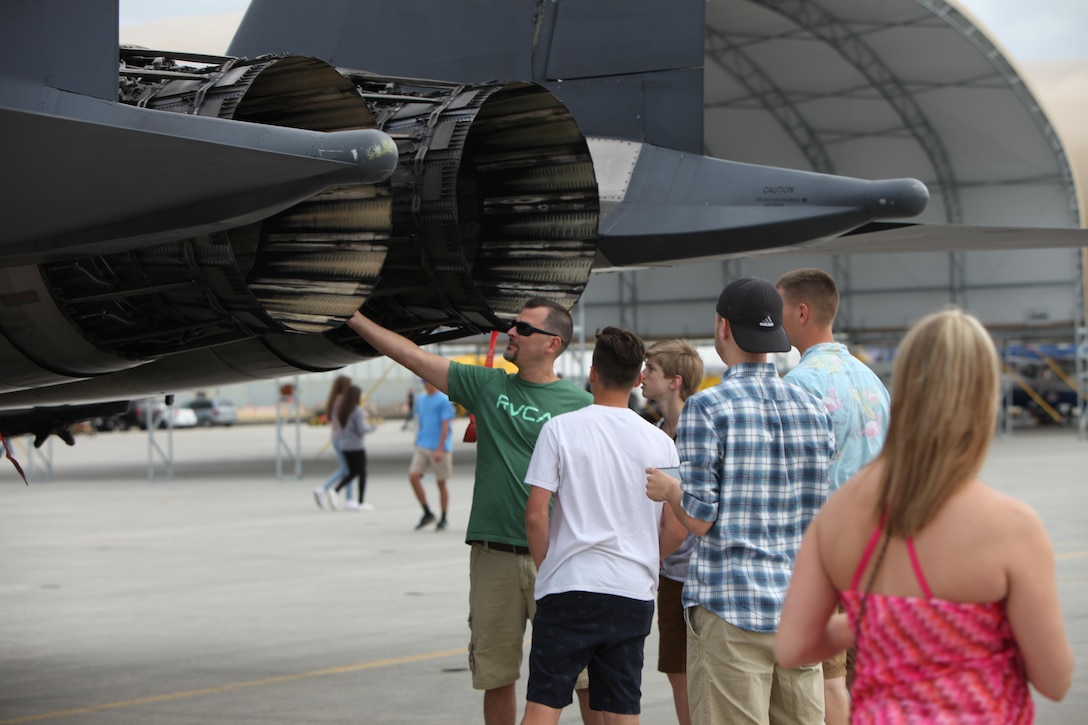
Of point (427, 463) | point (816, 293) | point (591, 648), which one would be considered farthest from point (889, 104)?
point (591, 648)

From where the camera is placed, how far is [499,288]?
5465 millimetres

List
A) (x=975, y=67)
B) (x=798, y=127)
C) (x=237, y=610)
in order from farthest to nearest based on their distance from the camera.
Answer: (x=798, y=127), (x=975, y=67), (x=237, y=610)

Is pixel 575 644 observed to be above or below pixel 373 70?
below

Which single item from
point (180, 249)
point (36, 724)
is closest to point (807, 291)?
point (180, 249)

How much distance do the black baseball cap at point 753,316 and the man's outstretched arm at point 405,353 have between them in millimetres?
1332

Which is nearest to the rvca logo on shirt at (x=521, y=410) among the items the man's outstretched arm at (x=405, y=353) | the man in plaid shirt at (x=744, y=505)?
the man's outstretched arm at (x=405, y=353)

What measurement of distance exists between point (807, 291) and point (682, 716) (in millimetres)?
1915

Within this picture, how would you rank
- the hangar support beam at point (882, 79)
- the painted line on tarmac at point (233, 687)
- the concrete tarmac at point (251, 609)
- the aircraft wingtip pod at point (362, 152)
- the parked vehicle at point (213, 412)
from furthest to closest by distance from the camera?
the parked vehicle at point (213, 412) → the hangar support beam at point (882, 79) → the concrete tarmac at point (251, 609) → the painted line on tarmac at point (233, 687) → the aircraft wingtip pod at point (362, 152)

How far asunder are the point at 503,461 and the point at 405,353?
0.58 meters

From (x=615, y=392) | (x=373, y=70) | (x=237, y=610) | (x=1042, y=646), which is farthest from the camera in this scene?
(x=237, y=610)

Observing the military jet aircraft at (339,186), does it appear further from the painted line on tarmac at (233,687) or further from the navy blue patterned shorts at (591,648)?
the painted line on tarmac at (233,687)

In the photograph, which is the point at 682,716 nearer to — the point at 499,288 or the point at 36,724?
the point at 499,288

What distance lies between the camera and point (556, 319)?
4.97m

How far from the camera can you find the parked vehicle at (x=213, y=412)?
53.6 m
